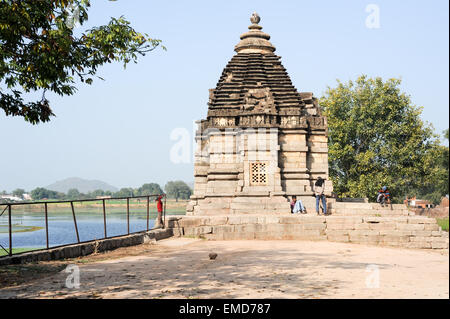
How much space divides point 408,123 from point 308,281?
104ft

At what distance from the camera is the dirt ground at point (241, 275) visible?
8.42m

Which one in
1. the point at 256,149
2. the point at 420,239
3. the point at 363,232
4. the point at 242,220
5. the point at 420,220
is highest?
the point at 256,149

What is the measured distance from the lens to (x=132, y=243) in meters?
15.8

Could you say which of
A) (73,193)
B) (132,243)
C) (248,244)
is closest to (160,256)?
(132,243)

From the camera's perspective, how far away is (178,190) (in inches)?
5891

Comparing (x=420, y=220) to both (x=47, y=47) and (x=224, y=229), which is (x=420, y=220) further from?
(x=47, y=47)

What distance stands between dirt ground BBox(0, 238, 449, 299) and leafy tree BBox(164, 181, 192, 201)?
132 metres

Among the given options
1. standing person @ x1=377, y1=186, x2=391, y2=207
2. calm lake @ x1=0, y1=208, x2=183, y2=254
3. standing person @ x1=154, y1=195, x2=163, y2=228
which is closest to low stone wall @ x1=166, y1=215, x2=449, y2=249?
standing person @ x1=154, y1=195, x2=163, y2=228

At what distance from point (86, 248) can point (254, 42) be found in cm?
1920

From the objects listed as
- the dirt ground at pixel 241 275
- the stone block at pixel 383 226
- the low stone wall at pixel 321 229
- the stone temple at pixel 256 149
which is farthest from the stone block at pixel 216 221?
the stone block at pixel 383 226

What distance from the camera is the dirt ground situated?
8.42 meters

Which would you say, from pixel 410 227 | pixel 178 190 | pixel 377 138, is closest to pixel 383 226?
pixel 410 227

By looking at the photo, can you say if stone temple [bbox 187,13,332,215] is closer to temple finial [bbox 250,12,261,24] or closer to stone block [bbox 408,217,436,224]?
temple finial [bbox 250,12,261,24]
